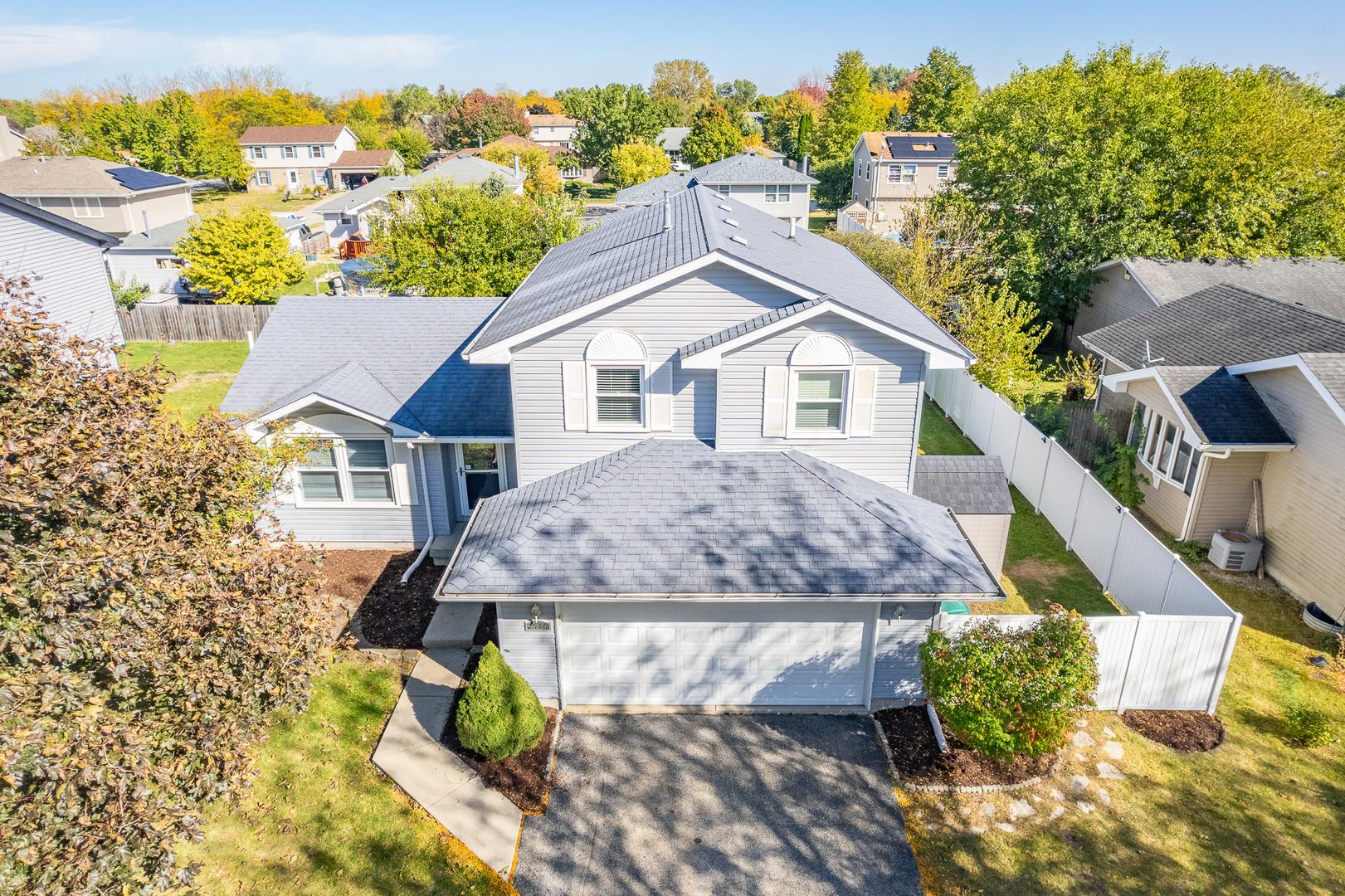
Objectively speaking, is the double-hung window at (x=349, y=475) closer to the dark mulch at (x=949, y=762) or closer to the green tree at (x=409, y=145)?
the dark mulch at (x=949, y=762)

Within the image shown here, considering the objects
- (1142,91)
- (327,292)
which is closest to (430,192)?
(327,292)

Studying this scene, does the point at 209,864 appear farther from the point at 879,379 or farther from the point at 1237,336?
the point at 1237,336

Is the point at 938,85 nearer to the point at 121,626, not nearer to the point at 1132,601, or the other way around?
the point at 1132,601

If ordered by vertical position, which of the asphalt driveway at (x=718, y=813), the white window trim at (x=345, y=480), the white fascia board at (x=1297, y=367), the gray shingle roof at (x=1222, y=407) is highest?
the white fascia board at (x=1297, y=367)

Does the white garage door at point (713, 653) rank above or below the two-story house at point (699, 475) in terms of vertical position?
below

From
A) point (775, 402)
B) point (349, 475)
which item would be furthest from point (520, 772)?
point (349, 475)

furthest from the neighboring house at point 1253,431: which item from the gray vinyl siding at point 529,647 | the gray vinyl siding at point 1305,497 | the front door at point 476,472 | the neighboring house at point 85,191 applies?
the neighboring house at point 85,191

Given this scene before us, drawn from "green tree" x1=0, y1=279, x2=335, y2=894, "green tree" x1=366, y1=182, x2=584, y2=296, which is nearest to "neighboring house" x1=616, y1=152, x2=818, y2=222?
"green tree" x1=366, y1=182, x2=584, y2=296
